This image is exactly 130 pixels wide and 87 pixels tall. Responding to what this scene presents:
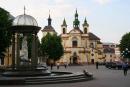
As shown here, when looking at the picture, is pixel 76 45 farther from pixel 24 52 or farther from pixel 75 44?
pixel 24 52

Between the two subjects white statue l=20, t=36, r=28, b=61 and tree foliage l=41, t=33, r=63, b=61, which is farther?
tree foliage l=41, t=33, r=63, b=61

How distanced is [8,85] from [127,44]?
81.6 metres

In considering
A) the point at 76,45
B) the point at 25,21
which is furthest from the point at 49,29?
the point at 25,21

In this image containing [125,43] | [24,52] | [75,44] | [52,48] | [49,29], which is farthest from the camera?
[49,29]

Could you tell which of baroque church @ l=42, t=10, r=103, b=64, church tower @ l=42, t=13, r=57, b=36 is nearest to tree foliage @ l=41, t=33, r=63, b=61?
baroque church @ l=42, t=10, r=103, b=64

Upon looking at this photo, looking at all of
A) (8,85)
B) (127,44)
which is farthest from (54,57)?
(8,85)

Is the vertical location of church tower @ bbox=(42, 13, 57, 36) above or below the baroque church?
above

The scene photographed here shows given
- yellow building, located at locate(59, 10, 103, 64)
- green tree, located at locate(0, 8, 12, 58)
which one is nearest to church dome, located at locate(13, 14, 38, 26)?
green tree, located at locate(0, 8, 12, 58)

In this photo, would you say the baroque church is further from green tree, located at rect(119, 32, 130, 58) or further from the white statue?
the white statue

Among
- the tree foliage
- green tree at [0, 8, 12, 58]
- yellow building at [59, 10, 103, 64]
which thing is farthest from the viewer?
yellow building at [59, 10, 103, 64]

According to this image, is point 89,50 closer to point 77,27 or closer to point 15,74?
point 77,27

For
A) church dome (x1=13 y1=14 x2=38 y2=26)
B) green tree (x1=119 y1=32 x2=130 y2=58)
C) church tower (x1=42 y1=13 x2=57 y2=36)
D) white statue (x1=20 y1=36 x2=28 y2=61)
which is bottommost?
→ white statue (x1=20 y1=36 x2=28 y2=61)

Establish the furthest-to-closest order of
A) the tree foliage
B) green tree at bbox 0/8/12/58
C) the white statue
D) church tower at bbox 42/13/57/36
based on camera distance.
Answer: church tower at bbox 42/13/57/36, the tree foliage, green tree at bbox 0/8/12/58, the white statue

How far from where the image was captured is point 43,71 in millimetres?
35594
